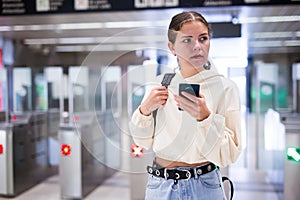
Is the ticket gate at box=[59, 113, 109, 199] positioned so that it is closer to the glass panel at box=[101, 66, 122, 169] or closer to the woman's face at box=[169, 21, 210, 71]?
the glass panel at box=[101, 66, 122, 169]

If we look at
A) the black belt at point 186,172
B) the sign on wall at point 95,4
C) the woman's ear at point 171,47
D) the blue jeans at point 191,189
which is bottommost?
the blue jeans at point 191,189

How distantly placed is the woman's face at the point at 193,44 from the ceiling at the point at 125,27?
91 cm

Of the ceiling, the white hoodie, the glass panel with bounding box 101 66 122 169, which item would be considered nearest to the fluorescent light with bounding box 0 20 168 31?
the ceiling

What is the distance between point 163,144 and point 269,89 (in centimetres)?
473

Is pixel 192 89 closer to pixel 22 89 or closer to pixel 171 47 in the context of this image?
pixel 171 47

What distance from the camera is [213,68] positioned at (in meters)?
1.16

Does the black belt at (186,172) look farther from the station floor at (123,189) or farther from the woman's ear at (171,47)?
the station floor at (123,189)

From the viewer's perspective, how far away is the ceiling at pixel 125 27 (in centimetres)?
271

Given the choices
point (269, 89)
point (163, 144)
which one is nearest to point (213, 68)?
point (163, 144)

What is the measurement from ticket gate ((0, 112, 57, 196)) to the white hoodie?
7.53 ft

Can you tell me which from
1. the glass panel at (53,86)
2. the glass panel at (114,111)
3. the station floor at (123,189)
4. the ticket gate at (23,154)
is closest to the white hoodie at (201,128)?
the glass panel at (114,111)

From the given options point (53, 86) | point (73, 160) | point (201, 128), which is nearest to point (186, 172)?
point (201, 128)

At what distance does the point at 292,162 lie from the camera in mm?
2494

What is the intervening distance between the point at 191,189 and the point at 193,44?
0.44 meters
